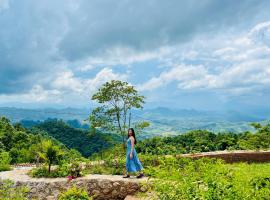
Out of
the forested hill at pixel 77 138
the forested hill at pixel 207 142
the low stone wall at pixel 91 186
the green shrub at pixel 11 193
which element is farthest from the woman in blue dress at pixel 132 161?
the forested hill at pixel 77 138

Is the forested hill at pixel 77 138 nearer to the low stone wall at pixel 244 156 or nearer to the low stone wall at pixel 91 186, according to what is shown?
the low stone wall at pixel 244 156

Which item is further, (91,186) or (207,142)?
(207,142)

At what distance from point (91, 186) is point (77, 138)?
3309 cm

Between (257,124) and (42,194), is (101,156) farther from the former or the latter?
(257,124)

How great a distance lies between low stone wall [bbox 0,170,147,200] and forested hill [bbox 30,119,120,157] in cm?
2180

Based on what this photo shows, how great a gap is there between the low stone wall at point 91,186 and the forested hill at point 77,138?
21802 mm

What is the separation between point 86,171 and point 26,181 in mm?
1936

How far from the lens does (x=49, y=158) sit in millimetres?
11586

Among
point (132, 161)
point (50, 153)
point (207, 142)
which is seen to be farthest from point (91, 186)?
point (207, 142)

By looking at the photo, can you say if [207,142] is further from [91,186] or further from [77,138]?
[77,138]

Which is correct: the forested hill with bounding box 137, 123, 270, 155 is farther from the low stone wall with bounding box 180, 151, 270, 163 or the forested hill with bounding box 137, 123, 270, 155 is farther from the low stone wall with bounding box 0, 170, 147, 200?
the low stone wall with bounding box 0, 170, 147, 200

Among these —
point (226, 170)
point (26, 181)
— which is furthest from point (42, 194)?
point (226, 170)

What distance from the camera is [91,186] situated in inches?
416

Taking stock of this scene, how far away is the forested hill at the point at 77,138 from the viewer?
37.7 meters
